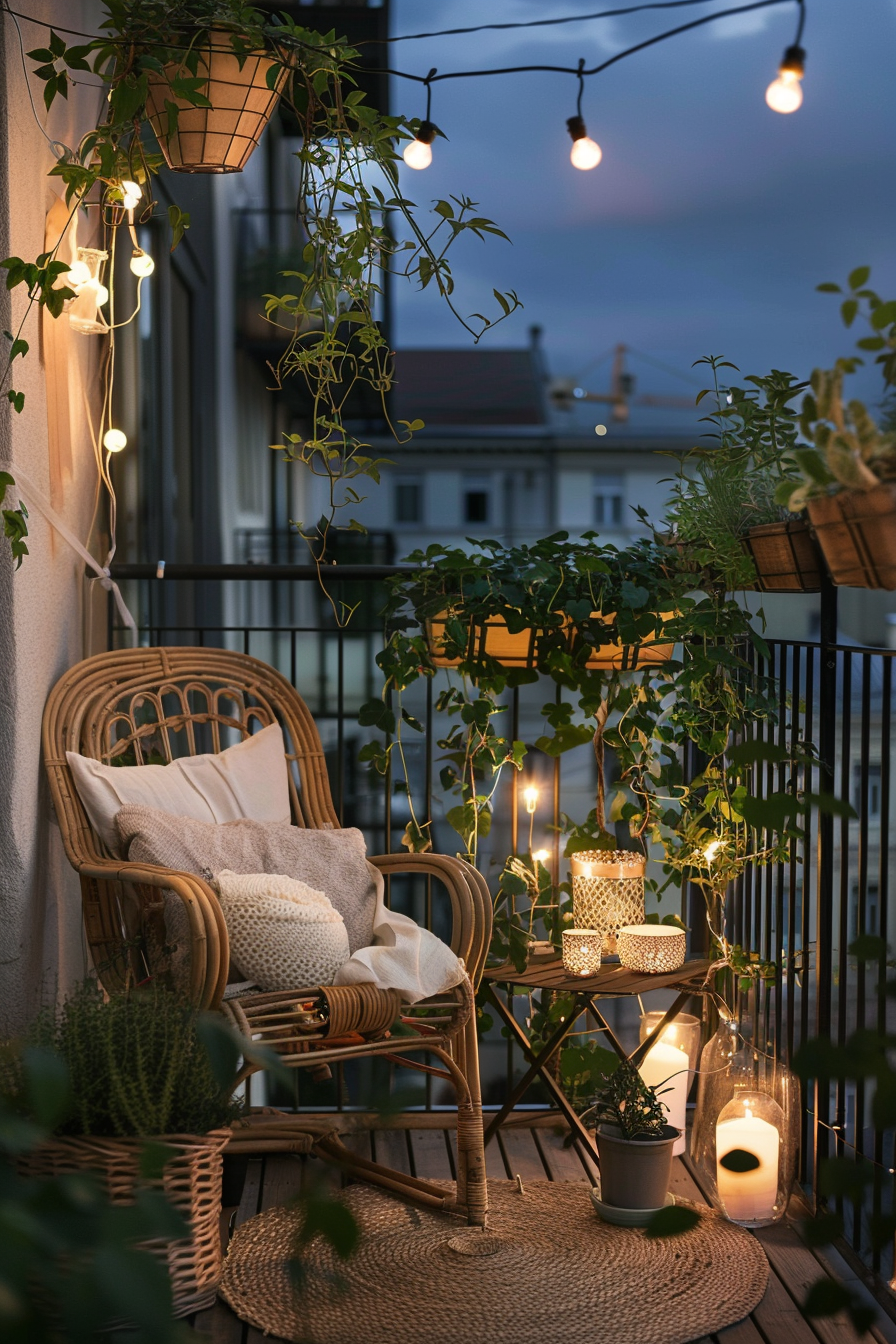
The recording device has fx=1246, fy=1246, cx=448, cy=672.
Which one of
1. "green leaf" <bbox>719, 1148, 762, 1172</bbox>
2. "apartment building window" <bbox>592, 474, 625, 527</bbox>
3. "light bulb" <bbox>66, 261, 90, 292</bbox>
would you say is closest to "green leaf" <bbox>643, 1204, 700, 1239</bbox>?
"green leaf" <bbox>719, 1148, 762, 1172</bbox>

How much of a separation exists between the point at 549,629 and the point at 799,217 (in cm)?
2963

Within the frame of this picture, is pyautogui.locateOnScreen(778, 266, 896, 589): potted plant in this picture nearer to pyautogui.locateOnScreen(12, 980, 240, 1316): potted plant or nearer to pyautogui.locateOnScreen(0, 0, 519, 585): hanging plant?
pyautogui.locateOnScreen(12, 980, 240, 1316): potted plant

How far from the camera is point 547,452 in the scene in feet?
83.2

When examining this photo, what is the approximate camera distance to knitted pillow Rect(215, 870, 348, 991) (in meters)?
2.06

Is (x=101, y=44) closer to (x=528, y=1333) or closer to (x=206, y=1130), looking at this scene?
(x=206, y=1130)

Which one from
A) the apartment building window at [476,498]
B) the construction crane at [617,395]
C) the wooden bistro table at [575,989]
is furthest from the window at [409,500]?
the wooden bistro table at [575,989]

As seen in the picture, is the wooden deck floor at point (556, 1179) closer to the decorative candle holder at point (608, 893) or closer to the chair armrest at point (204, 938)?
the chair armrest at point (204, 938)

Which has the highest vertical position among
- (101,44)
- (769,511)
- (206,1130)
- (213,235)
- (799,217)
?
(799,217)

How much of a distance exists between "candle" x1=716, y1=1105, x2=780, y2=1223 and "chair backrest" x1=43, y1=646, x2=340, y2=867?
0.98 m

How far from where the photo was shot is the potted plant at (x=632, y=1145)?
2.19m

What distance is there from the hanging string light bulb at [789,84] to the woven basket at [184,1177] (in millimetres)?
1806

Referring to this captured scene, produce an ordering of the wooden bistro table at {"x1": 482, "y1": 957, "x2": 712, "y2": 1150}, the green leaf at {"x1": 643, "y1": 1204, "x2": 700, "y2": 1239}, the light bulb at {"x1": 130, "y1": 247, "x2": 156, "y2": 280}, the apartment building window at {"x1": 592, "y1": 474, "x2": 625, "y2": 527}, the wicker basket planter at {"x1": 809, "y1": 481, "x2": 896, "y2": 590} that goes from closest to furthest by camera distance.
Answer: the green leaf at {"x1": 643, "y1": 1204, "x2": 700, "y2": 1239} < the wicker basket planter at {"x1": 809, "y1": 481, "x2": 896, "y2": 590} < the wooden bistro table at {"x1": 482, "y1": 957, "x2": 712, "y2": 1150} < the light bulb at {"x1": 130, "y1": 247, "x2": 156, "y2": 280} < the apartment building window at {"x1": 592, "y1": 474, "x2": 625, "y2": 527}

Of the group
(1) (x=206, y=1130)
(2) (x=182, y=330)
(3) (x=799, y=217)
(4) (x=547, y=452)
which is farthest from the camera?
(3) (x=799, y=217)

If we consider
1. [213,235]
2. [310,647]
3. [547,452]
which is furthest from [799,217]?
[213,235]
